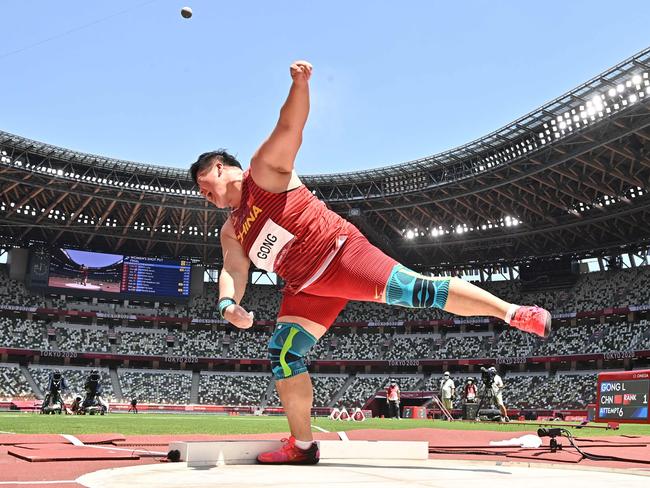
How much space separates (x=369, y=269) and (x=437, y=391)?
4405cm

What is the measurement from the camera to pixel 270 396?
5128 centimetres

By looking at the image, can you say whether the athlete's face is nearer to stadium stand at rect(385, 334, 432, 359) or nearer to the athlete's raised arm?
the athlete's raised arm

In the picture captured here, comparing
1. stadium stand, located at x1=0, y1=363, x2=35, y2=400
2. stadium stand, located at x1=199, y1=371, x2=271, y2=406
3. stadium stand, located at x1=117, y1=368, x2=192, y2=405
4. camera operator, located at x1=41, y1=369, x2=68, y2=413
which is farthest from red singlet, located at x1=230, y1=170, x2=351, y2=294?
stadium stand, located at x1=199, y1=371, x2=271, y2=406

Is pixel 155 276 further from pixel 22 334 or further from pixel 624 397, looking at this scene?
pixel 624 397

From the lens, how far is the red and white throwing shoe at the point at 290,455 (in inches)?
179

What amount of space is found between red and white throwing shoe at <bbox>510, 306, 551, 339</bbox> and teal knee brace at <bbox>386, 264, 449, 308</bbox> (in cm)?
50

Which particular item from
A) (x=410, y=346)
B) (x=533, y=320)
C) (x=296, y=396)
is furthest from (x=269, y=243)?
(x=410, y=346)

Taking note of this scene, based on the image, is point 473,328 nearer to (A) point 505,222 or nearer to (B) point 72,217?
(A) point 505,222

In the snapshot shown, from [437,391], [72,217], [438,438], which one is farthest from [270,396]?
[438,438]

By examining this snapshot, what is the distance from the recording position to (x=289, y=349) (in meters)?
4.71

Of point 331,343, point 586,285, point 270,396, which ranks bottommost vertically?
point 270,396

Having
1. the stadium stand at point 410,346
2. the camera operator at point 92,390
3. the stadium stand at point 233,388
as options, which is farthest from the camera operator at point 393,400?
the stadium stand at point 233,388

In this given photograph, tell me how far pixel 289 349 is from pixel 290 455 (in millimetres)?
773

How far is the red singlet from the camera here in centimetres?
448
